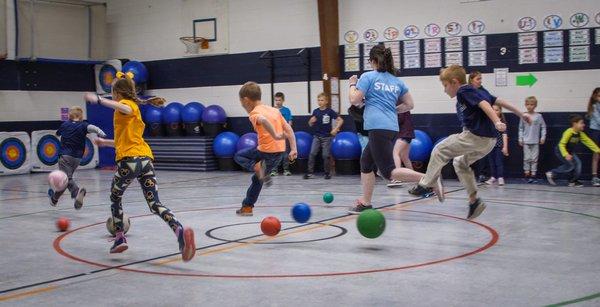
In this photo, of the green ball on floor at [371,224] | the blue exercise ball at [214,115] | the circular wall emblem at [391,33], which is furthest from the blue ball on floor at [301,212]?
the blue exercise ball at [214,115]

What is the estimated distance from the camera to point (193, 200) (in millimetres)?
11250

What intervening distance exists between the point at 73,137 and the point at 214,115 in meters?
7.19

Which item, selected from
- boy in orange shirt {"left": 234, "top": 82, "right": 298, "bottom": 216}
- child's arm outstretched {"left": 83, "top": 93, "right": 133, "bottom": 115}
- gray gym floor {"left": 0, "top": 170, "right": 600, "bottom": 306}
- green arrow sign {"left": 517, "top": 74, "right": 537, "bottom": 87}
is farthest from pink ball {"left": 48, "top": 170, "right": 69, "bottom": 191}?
green arrow sign {"left": 517, "top": 74, "right": 537, "bottom": 87}

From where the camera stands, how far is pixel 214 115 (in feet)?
58.0

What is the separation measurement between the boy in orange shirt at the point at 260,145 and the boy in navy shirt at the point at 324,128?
19.0 ft

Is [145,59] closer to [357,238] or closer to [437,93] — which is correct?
[437,93]

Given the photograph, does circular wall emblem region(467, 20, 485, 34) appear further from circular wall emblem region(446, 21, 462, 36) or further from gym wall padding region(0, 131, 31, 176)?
gym wall padding region(0, 131, 31, 176)

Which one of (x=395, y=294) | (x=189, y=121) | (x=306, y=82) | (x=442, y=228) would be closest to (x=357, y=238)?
(x=442, y=228)

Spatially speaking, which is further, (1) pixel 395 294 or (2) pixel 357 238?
(2) pixel 357 238

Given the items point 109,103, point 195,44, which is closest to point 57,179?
point 109,103

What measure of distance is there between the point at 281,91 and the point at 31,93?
6.81 metres

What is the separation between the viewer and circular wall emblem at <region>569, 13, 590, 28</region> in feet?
43.3

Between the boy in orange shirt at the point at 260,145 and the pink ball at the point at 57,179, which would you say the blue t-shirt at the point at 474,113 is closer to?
the boy in orange shirt at the point at 260,145

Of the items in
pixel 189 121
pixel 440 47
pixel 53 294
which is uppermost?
pixel 440 47
